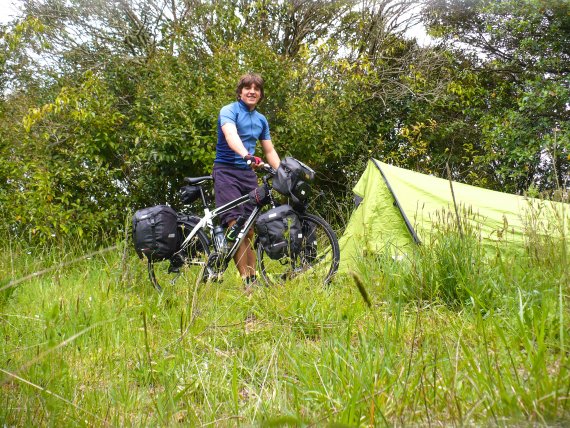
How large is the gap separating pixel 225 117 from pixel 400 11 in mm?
6961

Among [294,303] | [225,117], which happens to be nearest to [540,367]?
[294,303]

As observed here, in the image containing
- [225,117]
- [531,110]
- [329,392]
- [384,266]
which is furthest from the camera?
[531,110]

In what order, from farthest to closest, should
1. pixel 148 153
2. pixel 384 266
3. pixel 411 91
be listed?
pixel 411 91, pixel 148 153, pixel 384 266

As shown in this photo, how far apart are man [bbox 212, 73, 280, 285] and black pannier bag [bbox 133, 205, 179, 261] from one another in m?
0.43

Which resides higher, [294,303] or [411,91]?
[411,91]

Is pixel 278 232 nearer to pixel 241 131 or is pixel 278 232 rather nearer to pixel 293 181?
pixel 293 181

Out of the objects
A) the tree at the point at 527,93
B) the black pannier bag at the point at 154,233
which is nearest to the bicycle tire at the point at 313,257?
the black pannier bag at the point at 154,233

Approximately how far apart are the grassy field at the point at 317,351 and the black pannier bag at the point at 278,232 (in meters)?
0.37

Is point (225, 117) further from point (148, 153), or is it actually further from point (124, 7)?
point (124, 7)

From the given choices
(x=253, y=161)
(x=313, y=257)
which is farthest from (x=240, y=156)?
(x=313, y=257)

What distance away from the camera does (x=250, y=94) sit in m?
4.41

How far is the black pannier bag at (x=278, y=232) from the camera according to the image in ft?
13.0

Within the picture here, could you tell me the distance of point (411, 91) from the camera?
944cm

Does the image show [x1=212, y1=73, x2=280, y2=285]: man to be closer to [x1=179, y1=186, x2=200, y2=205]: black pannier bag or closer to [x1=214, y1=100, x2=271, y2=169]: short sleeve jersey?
[x1=214, y1=100, x2=271, y2=169]: short sleeve jersey
